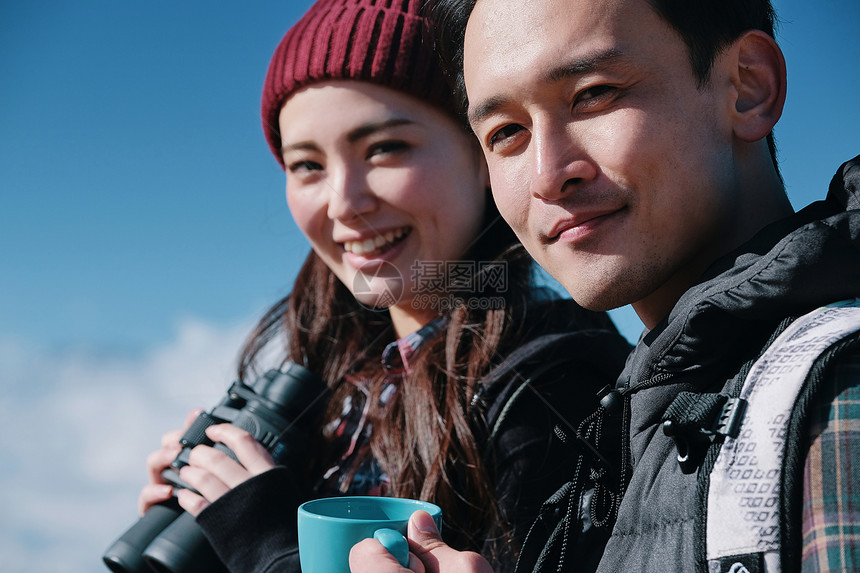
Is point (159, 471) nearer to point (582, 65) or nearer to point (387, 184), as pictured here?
point (387, 184)

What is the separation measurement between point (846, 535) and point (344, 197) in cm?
118

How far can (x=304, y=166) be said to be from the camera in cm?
163

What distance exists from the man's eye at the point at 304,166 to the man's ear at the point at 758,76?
0.97 metres

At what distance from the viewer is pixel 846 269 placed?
25.0 inches

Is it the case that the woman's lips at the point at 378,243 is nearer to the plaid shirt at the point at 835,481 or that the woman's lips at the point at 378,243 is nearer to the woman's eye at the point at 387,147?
the woman's eye at the point at 387,147

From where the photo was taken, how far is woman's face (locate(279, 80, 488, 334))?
1.52 m

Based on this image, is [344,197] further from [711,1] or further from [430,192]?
[711,1]

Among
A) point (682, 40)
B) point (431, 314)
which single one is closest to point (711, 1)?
point (682, 40)

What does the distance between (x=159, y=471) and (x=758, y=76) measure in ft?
4.45

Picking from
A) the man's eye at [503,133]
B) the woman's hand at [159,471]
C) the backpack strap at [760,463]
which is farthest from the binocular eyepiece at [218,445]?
the backpack strap at [760,463]

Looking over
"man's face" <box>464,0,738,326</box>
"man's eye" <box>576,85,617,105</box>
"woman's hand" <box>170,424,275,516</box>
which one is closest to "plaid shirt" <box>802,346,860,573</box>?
"man's face" <box>464,0,738,326</box>

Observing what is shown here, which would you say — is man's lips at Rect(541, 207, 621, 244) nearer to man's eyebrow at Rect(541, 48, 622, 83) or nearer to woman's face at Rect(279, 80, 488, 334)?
man's eyebrow at Rect(541, 48, 622, 83)

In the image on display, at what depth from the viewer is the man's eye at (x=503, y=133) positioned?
0.91 meters

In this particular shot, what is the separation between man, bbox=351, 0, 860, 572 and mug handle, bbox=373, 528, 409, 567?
0.02 metres
